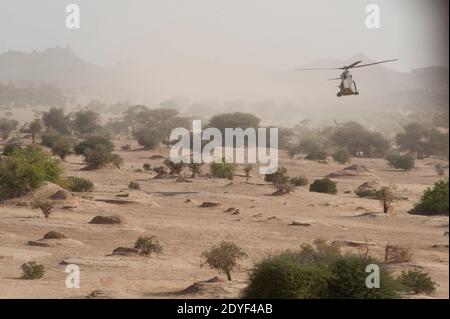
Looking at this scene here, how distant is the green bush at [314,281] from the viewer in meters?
11.5

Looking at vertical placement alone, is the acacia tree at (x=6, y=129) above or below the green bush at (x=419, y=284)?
above

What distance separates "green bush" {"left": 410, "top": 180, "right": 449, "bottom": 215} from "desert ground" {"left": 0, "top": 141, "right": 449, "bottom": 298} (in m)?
1.16

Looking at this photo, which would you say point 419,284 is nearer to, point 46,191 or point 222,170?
point 46,191

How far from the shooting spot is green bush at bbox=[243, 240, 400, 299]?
11508 millimetres

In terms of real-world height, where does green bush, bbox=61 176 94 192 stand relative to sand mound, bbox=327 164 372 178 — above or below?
above

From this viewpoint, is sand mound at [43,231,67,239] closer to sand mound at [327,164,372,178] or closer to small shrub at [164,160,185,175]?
small shrub at [164,160,185,175]

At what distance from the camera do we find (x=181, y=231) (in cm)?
2255

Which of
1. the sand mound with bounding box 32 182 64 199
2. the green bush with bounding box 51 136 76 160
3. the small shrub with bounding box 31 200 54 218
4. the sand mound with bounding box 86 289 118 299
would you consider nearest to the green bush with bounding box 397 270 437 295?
the sand mound with bounding box 86 289 118 299

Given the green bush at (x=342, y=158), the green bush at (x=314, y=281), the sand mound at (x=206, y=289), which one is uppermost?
the green bush at (x=314, y=281)

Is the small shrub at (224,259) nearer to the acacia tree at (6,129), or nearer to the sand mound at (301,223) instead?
the sand mound at (301,223)

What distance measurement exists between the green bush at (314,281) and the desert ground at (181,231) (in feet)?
→ 2.96

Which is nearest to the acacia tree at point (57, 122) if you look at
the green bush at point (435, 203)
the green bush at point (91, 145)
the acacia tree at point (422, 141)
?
the green bush at point (91, 145)

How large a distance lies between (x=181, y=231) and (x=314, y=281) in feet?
37.2
